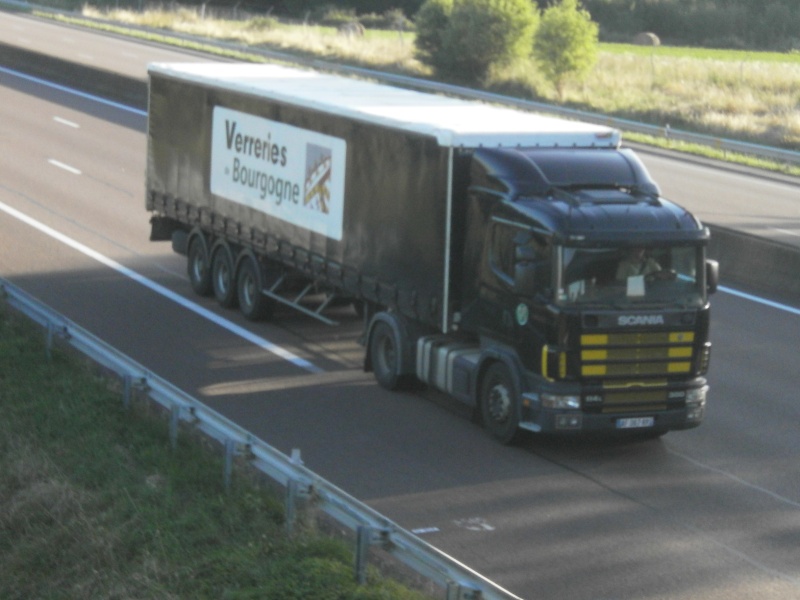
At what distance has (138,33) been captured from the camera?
61125 millimetres

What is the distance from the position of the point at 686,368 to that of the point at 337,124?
17.5 ft

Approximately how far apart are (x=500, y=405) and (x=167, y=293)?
7925 mm

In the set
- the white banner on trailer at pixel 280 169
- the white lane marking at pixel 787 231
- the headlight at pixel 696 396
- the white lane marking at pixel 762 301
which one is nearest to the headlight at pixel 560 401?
the headlight at pixel 696 396

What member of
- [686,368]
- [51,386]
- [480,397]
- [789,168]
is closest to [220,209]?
[51,386]

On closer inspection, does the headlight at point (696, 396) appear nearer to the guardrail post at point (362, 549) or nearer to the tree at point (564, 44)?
the guardrail post at point (362, 549)

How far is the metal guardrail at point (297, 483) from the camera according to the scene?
26.5ft

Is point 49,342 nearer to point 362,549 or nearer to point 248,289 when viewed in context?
point 248,289

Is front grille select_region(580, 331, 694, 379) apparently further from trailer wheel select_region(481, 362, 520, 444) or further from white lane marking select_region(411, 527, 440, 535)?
white lane marking select_region(411, 527, 440, 535)

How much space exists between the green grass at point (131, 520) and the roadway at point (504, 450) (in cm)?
126

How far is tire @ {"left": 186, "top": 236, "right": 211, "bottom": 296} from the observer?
1917 centimetres

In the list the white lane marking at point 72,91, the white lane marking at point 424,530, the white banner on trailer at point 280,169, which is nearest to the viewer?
the white lane marking at point 424,530

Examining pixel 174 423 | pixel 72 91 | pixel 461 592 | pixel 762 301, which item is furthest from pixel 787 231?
pixel 72 91

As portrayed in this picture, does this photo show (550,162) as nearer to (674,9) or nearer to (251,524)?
(251,524)

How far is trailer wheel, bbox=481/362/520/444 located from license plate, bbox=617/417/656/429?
37.6 inches
